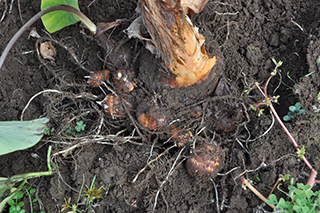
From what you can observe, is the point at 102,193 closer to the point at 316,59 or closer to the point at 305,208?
the point at 305,208

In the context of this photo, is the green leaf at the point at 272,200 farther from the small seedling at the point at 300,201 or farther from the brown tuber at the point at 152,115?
the brown tuber at the point at 152,115

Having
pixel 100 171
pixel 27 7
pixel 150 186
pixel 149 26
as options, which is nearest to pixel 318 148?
pixel 150 186

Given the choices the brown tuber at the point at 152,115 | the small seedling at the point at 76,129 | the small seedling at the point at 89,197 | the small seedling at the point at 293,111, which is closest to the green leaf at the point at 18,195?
the small seedling at the point at 89,197

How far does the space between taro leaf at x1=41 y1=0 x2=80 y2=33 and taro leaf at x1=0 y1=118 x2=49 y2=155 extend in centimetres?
60

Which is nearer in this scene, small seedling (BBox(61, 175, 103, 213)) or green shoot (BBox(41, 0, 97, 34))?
small seedling (BBox(61, 175, 103, 213))

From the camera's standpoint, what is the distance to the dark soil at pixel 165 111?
119 cm

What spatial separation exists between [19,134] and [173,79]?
0.76 m

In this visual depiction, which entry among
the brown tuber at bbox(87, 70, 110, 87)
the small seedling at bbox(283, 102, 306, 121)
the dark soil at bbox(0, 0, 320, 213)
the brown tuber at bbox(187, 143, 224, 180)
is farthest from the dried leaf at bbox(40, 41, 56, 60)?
the small seedling at bbox(283, 102, 306, 121)

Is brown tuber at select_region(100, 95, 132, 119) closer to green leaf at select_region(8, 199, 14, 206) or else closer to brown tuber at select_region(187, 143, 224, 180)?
brown tuber at select_region(187, 143, 224, 180)

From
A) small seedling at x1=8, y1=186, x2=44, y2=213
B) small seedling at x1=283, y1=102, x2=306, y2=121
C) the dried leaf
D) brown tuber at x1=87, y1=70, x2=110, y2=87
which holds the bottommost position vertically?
small seedling at x1=283, y1=102, x2=306, y2=121

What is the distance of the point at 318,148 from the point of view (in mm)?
1152

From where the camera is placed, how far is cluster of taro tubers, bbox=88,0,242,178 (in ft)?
3.48

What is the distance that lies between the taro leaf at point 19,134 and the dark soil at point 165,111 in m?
0.16

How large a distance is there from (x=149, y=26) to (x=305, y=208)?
98cm
